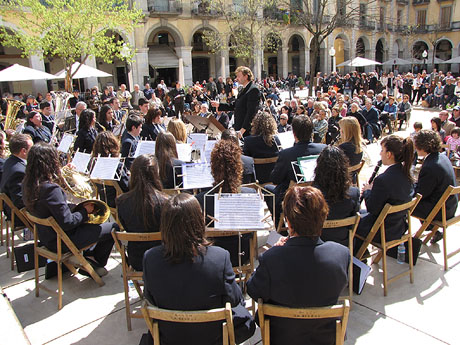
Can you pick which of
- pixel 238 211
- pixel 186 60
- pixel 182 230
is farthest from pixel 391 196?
pixel 186 60

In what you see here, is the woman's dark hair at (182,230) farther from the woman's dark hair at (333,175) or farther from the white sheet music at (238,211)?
the woman's dark hair at (333,175)

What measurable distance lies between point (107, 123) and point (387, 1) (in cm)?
4057

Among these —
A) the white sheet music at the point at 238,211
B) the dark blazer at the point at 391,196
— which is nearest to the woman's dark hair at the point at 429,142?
the dark blazer at the point at 391,196

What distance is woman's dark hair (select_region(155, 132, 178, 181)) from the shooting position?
436 centimetres

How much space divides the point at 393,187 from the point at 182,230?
223 cm

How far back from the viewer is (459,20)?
40.4 meters

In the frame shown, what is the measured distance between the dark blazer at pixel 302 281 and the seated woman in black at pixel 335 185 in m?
1.03

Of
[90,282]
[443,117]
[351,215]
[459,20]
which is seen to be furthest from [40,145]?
A: [459,20]

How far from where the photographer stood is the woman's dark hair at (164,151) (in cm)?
436

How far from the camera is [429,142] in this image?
13.2ft

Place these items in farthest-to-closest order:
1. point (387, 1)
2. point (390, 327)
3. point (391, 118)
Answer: point (387, 1), point (391, 118), point (390, 327)

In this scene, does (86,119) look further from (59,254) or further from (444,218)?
(444,218)

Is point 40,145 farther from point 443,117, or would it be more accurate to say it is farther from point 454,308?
point 443,117

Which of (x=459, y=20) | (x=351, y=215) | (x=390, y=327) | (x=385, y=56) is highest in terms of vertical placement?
(x=459, y=20)
